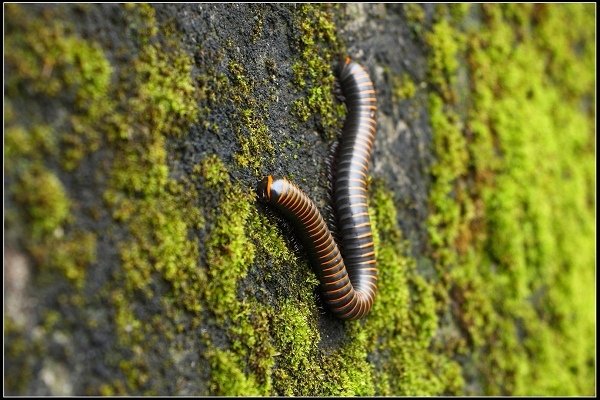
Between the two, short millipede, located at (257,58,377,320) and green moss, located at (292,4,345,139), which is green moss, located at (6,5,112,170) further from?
green moss, located at (292,4,345,139)

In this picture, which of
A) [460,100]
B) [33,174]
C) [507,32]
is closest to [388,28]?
[460,100]

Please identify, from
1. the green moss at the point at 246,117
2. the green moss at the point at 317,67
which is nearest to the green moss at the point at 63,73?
the green moss at the point at 246,117

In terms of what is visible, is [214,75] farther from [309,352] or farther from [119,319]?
[309,352]

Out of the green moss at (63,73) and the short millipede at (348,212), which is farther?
the short millipede at (348,212)

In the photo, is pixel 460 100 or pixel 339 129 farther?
pixel 460 100

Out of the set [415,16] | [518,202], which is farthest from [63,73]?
[518,202]

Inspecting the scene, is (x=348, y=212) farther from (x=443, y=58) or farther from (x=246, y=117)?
(x=443, y=58)

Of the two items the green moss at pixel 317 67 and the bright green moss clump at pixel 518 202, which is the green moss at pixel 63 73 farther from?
the bright green moss clump at pixel 518 202
